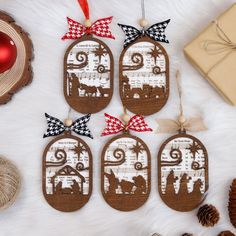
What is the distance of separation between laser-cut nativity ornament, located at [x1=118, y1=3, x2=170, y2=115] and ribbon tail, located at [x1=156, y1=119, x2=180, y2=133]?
5 cm

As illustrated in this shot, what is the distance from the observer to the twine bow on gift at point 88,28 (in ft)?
4.68

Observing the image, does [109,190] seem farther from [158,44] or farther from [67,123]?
[158,44]

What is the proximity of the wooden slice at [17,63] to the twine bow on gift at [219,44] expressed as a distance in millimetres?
579

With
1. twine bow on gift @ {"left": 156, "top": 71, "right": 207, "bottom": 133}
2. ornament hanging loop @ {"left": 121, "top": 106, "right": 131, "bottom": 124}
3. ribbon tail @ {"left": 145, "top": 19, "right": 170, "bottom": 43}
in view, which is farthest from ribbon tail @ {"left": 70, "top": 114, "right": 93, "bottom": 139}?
ribbon tail @ {"left": 145, "top": 19, "right": 170, "bottom": 43}

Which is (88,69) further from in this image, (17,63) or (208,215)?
(208,215)

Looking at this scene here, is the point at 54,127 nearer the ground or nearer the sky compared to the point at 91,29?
nearer the ground

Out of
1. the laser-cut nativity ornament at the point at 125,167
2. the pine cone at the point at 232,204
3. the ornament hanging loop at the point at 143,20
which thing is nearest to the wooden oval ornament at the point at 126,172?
the laser-cut nativity ornament at the point at 125,167

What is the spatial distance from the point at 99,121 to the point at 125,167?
18 centimetres

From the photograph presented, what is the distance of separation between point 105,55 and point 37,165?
434mm

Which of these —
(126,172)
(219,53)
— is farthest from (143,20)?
(126,172)

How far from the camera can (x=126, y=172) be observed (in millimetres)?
1423

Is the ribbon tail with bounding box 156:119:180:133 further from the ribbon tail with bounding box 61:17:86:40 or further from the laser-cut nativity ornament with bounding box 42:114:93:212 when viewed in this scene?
the ribbon tail with bounding box 61:17:86:40

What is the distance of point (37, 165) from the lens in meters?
1.44

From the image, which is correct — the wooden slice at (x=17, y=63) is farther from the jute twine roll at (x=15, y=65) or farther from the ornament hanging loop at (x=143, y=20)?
the ornament hanging loop at (x=143, y=20)
